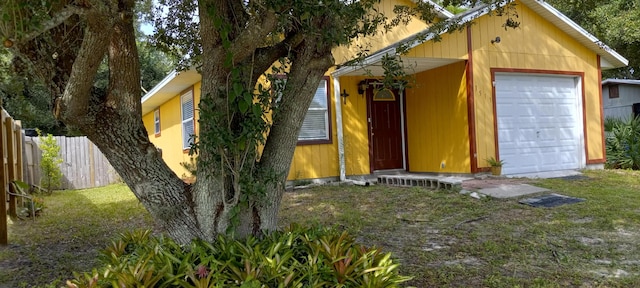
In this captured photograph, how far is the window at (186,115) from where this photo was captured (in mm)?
11656

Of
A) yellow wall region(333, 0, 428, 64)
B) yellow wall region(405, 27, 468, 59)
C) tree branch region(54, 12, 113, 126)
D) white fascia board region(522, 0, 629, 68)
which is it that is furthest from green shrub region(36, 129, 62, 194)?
white fascia board region(522, 0, 629, 68)

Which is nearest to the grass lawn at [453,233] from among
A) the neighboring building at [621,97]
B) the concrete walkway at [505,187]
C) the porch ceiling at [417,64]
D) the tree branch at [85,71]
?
the concrete walkway at [505,187]

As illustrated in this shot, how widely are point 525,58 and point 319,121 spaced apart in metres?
4.75

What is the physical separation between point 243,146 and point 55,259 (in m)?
3.11

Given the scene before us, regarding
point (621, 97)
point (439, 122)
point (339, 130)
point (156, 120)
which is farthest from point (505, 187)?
point (156, 120)

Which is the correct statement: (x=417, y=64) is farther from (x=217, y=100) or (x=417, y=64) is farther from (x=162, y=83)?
(x=217, y=100)

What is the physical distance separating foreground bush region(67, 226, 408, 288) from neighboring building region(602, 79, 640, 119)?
14588 mm

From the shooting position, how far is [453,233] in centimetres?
529

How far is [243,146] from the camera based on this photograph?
9.54 ft

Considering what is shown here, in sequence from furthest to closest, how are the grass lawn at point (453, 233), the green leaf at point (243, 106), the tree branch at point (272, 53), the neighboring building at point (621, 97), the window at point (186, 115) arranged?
the neighboring building at point (621, 97) < the window at point (186, 115) < the grass lawn at point (453, 233) < the tree branch at point (272, 53) < the green leaf at point (243, 106)

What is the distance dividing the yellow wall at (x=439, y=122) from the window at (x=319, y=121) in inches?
80.4

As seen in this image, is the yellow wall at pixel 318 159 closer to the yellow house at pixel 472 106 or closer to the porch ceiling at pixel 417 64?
the yellow house at pixel 472 106

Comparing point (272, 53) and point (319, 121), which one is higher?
point (272, 53)

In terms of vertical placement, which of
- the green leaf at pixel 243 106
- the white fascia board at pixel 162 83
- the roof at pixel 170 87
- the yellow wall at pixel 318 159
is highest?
the white fascia board at pixel 162 83
